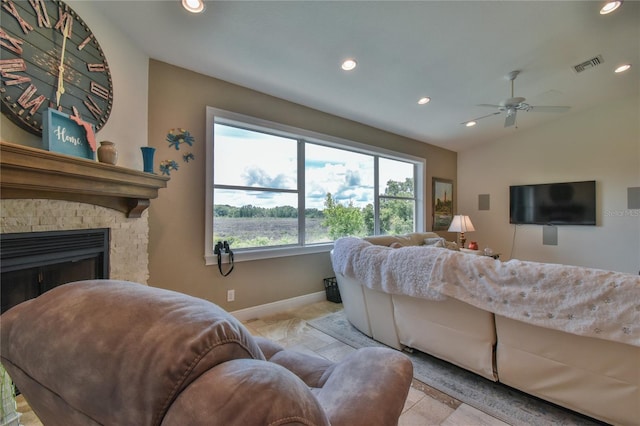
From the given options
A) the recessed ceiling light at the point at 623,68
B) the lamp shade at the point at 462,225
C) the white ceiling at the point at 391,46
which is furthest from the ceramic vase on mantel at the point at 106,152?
the recessed ceiling light at the point at 623,68

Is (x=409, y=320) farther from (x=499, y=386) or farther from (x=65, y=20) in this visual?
(x=65, y=20)

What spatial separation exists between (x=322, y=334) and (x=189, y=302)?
2395mm

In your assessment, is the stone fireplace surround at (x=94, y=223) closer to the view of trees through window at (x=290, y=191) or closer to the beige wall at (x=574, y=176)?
the view of trees through window at (x=290, y=191)

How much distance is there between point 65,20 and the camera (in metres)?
1.83

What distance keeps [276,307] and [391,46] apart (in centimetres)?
306

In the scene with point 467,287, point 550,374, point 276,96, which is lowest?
point 550,374

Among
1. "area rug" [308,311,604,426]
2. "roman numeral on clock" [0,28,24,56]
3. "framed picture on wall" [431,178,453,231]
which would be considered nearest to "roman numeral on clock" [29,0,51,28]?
"roman numeral on clock" [0,28,24,56]

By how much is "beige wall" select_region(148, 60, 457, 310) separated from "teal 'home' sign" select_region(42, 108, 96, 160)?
2.58 ft

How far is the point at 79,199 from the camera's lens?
192 centimetres

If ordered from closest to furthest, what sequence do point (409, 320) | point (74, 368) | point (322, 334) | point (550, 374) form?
1. point (74, 368)
2. point (550, 374)
3. point (409, 320)
4. point (322, 334)

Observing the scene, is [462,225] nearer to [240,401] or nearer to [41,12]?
[240,401]

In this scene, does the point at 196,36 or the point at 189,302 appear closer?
the point at 189,302

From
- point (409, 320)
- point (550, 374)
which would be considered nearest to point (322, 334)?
point (409, 320)

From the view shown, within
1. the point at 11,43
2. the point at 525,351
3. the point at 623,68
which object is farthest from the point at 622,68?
the point at 11,43
